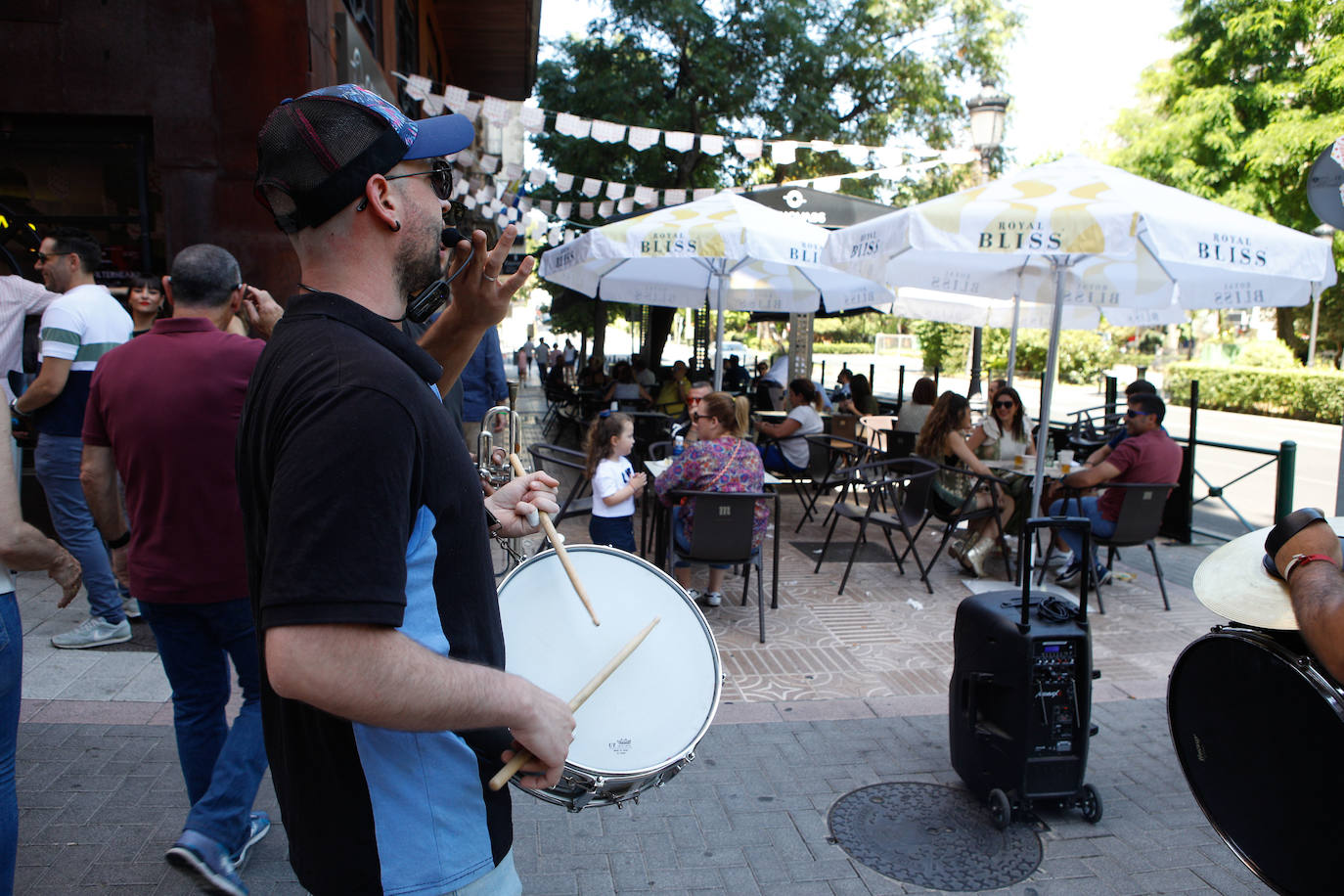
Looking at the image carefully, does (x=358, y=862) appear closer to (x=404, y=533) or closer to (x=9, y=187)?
(x=404, y=533)

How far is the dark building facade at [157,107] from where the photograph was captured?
20.2 feet

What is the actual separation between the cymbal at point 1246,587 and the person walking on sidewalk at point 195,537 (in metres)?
2.55

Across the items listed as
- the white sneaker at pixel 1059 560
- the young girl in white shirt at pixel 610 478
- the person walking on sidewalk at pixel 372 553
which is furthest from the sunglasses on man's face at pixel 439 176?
the white sneaker at pixel 1059 560

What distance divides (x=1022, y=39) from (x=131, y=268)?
2250cm

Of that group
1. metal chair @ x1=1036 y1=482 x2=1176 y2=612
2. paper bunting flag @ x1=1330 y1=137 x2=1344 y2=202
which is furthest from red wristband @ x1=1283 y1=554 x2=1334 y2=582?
metal chair @ x1=1036 y1=482 x2=1176 y2=612

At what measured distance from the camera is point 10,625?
216 cm

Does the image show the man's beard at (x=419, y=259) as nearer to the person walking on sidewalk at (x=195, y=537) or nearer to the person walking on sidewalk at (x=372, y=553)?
the person walking on sidewalk at (x=372, y=553)

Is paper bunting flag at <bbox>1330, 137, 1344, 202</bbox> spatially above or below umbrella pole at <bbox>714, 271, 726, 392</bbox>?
above

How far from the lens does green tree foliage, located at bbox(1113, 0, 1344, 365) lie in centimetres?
2206

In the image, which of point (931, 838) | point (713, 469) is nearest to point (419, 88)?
point (713, 469)

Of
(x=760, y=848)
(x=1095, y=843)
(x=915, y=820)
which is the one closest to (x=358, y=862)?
(x=760, y=848)

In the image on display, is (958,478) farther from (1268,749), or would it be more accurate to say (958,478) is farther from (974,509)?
(1268,749)

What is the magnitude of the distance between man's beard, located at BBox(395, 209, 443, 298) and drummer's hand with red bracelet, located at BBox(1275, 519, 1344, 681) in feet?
5.81

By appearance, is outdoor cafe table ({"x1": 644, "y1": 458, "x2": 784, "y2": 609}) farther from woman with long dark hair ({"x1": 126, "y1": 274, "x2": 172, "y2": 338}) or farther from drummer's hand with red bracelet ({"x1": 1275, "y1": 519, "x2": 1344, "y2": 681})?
drummer's hand with red bracelet ({"x1": 1275, "y1": 519, "x2": 1344, "y2": 681})
